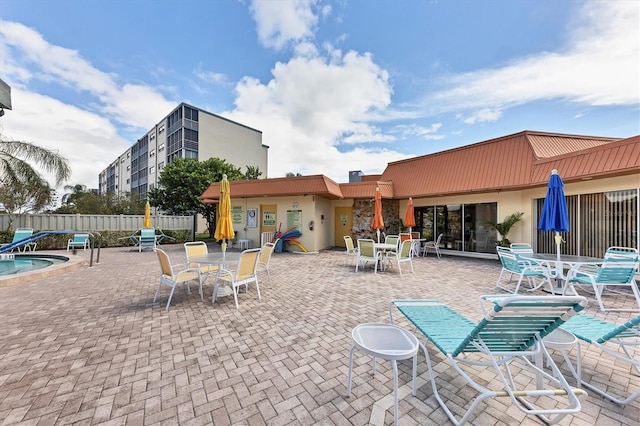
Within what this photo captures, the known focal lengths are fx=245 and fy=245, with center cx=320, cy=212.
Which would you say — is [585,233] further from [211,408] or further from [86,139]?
[86,139]

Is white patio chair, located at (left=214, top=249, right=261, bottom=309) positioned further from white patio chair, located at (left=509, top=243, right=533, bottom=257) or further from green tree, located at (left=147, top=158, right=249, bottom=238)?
green tree, located at (left=147, top=158, right=249, bottom=238)

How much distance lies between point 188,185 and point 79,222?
272 inches

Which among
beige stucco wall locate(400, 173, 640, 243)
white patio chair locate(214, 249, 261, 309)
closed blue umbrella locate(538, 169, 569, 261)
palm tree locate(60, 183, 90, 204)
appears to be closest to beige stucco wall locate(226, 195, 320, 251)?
beige stucco wall locate(400, 173, 640, 243)

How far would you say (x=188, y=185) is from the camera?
62.3 feet

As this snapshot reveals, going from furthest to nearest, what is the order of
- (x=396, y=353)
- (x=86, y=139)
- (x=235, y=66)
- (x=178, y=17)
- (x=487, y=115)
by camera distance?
(x=86, y=139) → (x=235, y=66) → (x=487, y=115) → (x=178, y=17) → (x=396, y=353)

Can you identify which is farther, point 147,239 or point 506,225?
point 147,239

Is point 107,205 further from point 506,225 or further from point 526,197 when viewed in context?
point 526,197

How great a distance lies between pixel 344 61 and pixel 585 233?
10423 mm

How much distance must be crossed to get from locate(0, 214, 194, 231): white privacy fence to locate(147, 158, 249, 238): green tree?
9.59ft

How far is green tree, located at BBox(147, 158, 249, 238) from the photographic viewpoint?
61.7 ft

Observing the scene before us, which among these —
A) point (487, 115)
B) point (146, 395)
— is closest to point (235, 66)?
point (487, 115)

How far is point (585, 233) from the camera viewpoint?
7477 millimetres

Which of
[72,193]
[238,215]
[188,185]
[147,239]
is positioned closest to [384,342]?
[238,215]

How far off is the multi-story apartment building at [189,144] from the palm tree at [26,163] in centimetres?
1727
